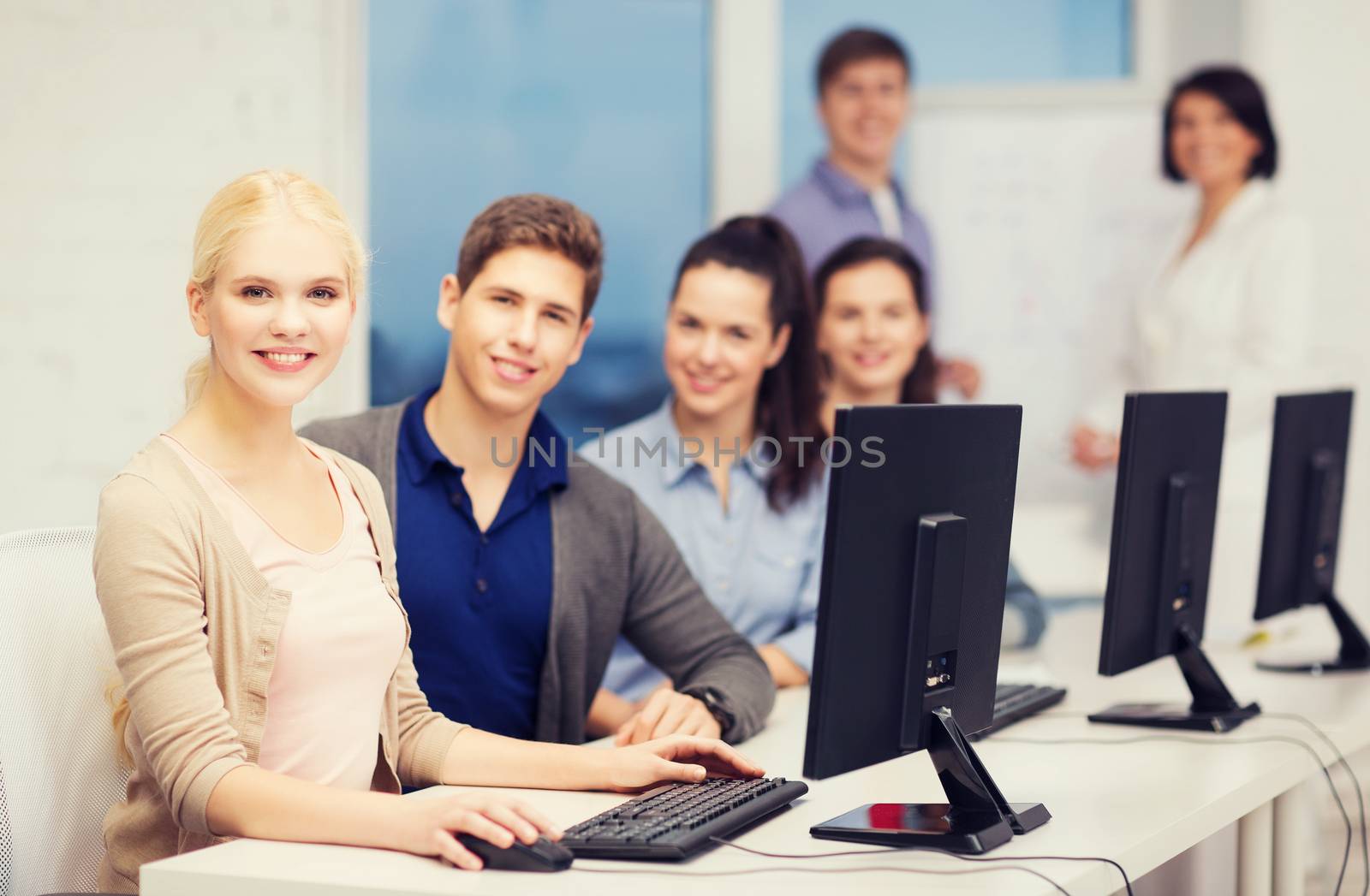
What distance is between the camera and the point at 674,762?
1.51 m

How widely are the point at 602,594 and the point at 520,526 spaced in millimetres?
146

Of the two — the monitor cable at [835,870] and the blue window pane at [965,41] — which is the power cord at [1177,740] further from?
the blue window pane at [965,41]

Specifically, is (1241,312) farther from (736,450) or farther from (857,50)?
(736,450)

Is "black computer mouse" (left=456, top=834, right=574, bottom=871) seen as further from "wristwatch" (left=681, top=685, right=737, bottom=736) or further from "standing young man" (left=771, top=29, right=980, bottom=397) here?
"standing young man" (left=771, top=29, right=980, bottom=397)

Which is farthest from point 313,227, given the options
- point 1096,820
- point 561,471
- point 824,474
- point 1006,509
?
point 824,474

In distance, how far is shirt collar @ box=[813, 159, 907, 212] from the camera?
3557 mm

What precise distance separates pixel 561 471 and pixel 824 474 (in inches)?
25.7

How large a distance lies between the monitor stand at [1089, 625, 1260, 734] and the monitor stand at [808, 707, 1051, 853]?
0.58m

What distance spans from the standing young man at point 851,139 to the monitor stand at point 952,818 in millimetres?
2247

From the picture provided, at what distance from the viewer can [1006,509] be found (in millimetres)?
1437

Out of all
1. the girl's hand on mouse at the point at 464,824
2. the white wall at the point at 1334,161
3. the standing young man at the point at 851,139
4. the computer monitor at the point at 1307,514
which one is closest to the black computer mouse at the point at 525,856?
the girl's hand on mouse at the point at 464,824

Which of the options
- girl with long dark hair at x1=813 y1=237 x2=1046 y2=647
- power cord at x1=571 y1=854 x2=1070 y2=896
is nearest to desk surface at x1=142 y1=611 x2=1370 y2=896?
power cord at x1=571 y1=854 x2=1070 y2=896

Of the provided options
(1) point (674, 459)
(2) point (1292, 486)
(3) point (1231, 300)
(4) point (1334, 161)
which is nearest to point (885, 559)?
(1) point (674, 459)

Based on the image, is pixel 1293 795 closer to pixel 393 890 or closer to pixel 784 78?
pixel 393 890
